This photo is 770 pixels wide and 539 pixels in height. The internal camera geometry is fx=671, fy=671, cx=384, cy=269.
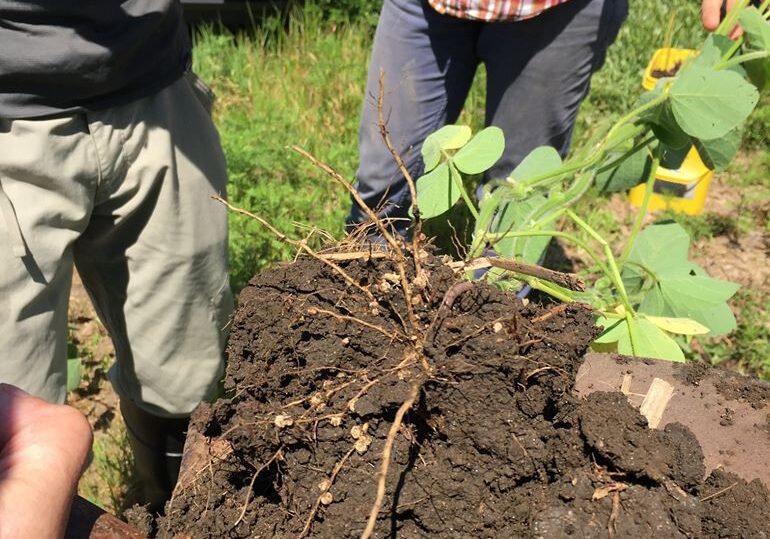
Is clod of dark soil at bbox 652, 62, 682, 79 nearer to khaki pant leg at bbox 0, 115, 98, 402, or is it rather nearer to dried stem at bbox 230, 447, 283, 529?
khaki pant leg at bbox 0, 115, 98, 402

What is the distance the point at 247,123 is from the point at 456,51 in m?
1.80

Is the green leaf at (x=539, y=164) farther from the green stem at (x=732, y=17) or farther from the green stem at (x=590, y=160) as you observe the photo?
the green stem at (x=732, y=17)

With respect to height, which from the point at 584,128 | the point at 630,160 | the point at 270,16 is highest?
the point at 630,160

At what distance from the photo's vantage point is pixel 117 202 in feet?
5.06

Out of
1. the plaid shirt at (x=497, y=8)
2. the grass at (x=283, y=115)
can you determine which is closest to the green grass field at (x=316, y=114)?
the grass at (x=283, y=115)

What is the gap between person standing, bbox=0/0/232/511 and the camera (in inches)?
51.8

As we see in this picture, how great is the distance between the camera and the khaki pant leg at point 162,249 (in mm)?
1526

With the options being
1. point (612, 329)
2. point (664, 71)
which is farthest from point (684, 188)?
point (612, 329)

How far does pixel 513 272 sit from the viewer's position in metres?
1.17

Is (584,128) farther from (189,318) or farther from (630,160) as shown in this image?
(189,318)

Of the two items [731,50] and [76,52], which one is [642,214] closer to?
[731,50]

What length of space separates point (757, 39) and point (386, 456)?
3.79 ft

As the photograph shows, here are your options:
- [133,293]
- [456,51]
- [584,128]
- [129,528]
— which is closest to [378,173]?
[456,51]

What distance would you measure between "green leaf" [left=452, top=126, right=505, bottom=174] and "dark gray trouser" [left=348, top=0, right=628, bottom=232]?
0.49 metres
